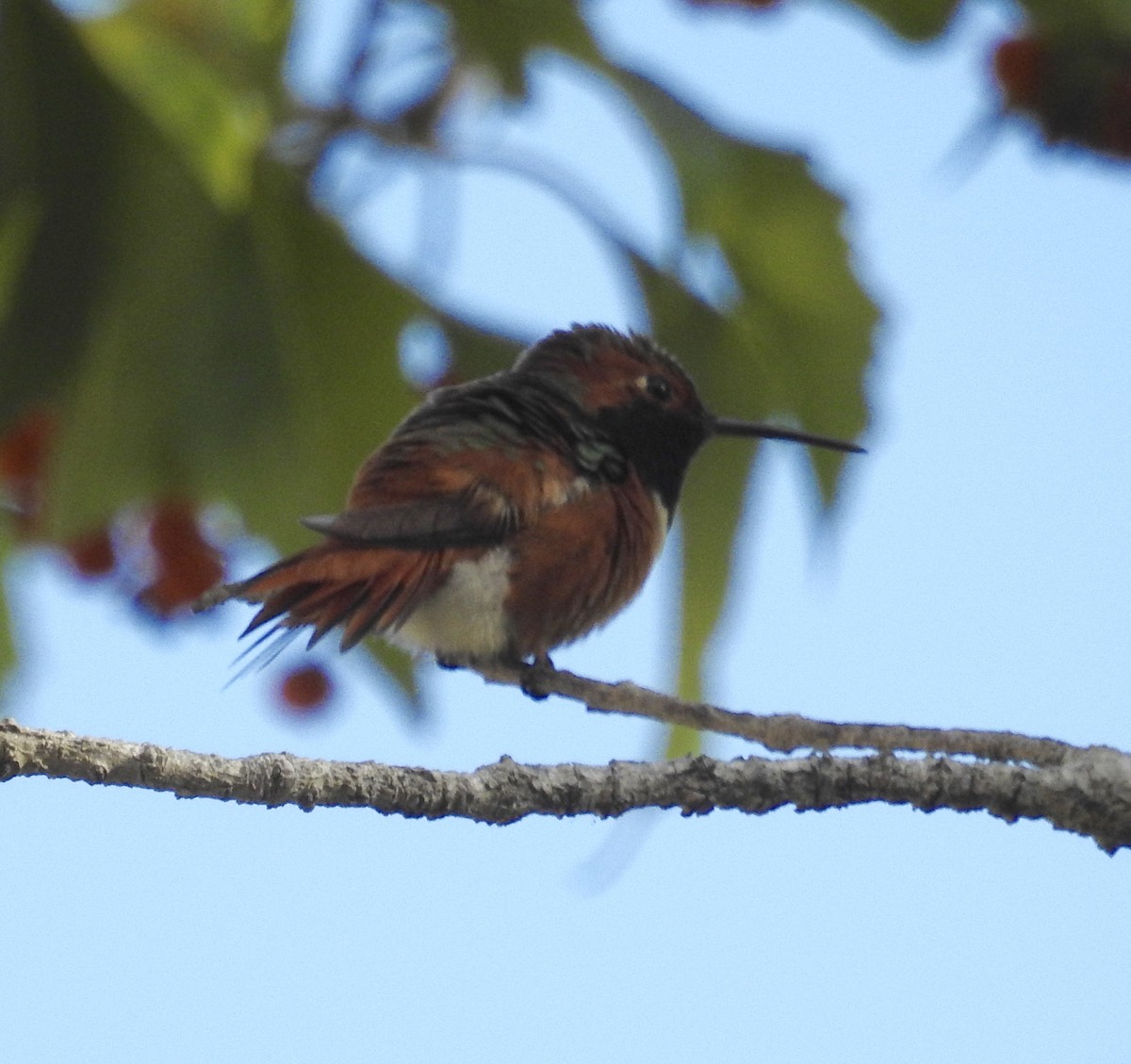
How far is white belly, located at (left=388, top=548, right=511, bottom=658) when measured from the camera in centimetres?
226

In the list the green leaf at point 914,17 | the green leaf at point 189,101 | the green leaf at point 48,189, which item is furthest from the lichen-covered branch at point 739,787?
the green leaf at point 914,17

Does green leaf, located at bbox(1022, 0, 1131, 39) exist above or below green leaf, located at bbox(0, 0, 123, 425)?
above

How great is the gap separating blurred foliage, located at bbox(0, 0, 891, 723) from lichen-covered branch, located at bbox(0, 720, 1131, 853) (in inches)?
44.3

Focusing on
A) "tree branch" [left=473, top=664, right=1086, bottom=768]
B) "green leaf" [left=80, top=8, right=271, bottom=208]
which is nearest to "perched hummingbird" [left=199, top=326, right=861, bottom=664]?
"tree branch" [left=473, top=664, right=1086, bottom=768]

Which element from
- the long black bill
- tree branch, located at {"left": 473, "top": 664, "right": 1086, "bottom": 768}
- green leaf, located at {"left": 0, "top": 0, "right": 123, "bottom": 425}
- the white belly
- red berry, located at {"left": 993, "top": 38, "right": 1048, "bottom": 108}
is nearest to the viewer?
tree branch, located at {"left": 473, "top": 664, "right": 1086, "bottom": 768}

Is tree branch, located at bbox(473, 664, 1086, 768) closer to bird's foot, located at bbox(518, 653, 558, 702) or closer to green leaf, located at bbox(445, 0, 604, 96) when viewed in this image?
bird's foot, located at bbox(518, 653, 558, 702)

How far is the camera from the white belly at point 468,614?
7.40ft

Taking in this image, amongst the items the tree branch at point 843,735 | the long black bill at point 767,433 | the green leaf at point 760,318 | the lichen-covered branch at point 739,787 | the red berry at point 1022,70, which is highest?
the red berry at point 1022,70

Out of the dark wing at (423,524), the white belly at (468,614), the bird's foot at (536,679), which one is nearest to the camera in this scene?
the dark wing at (423,524)

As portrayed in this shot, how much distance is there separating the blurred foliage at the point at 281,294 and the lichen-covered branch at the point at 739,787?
112cm

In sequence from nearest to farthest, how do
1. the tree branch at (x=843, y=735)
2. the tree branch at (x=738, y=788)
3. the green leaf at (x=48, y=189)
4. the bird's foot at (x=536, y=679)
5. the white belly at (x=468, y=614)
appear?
1. the tree branch at (x=738, y=788)
2. the tree branch at (x=843, y=735)
3. the bird's foot at (x=536, y=679)
4. the white belly at (x=468, y=614)
5. the green leaf at (x=48, y=189)

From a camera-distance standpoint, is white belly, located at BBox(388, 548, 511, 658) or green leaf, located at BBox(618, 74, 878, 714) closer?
white belly, located at BBox(388, 548, 511, 658)

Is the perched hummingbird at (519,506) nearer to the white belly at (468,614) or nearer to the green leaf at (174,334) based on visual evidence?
the white belly at (468,614)

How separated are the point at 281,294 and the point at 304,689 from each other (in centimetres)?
76
